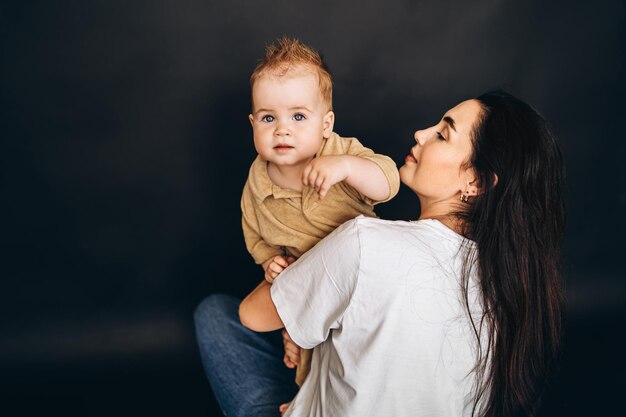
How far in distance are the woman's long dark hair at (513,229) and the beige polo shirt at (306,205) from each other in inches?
A: 12.4

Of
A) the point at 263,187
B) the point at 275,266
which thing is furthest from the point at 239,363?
the point at 263,187

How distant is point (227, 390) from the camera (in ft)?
5.93

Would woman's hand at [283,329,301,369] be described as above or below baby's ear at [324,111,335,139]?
below

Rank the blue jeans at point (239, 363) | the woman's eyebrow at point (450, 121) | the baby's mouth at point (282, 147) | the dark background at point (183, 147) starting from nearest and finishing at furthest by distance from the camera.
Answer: the woman's eyebrow at point (450, 121)
the baby's mouth at point (282, 147)
the blue jeans at point (239, 363)
the dark background at point (183, 147)

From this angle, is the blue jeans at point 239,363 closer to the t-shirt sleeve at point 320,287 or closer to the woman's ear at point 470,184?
the t-shirt sleeve at point 320,287

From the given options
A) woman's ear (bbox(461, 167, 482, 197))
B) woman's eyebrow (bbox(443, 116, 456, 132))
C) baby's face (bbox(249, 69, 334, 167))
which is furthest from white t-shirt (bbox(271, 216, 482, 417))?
baby's face (bbox(249, 69, 334, 167))

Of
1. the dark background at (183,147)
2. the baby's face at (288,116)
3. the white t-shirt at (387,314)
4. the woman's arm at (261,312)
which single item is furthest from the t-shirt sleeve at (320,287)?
the dark background at (183,147)

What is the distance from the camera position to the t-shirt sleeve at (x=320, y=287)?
1192mm

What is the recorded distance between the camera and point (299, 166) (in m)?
1.64

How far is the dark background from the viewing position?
2.23m

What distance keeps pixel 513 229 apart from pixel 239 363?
0.99m

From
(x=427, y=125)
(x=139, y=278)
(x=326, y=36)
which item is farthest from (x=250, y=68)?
(x=139, y=278)

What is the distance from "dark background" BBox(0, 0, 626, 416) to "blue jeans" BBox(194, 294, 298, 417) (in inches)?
20.8

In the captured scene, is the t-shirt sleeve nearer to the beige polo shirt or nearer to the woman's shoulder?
the woman's shoulder
